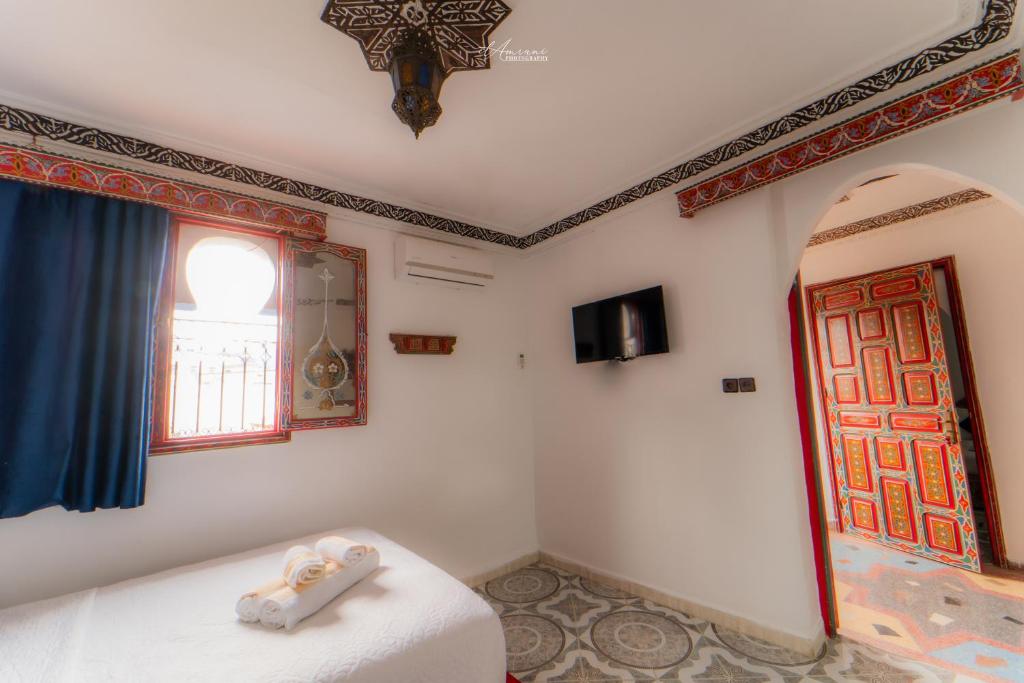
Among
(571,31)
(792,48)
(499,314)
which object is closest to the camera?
(571,31)

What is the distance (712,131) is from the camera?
7.36 ft

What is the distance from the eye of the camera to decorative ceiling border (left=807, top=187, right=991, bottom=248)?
3018 millimetres

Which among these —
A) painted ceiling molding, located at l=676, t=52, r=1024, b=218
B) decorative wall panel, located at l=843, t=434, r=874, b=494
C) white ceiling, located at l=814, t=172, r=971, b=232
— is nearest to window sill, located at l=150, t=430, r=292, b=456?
painted ceiling molding, located at l=676, t=52, r=1024, b=218

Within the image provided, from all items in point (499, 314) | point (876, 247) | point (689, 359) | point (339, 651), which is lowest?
point (339, 651)

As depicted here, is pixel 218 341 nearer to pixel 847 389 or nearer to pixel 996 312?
pixel 847 389

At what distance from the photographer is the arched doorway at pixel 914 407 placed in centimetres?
249

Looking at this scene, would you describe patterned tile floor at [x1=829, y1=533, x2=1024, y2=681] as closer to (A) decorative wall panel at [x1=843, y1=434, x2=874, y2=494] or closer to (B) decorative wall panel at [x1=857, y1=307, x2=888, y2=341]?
(A) decorative wall panel at [x1=843, y1=434, x2=874, y2=494]

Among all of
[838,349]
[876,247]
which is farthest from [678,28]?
[838,349]

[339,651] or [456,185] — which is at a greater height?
[456,185]

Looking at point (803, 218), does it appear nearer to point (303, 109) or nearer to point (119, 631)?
point (303, 109)

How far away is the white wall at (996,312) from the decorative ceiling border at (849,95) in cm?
214

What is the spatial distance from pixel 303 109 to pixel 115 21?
0.64m

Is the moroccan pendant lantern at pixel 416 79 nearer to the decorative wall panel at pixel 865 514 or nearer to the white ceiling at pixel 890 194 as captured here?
the white ceiling at pixel 890 194

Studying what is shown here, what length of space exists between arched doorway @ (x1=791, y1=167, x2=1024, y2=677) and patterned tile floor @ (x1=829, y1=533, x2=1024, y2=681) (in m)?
0.01
